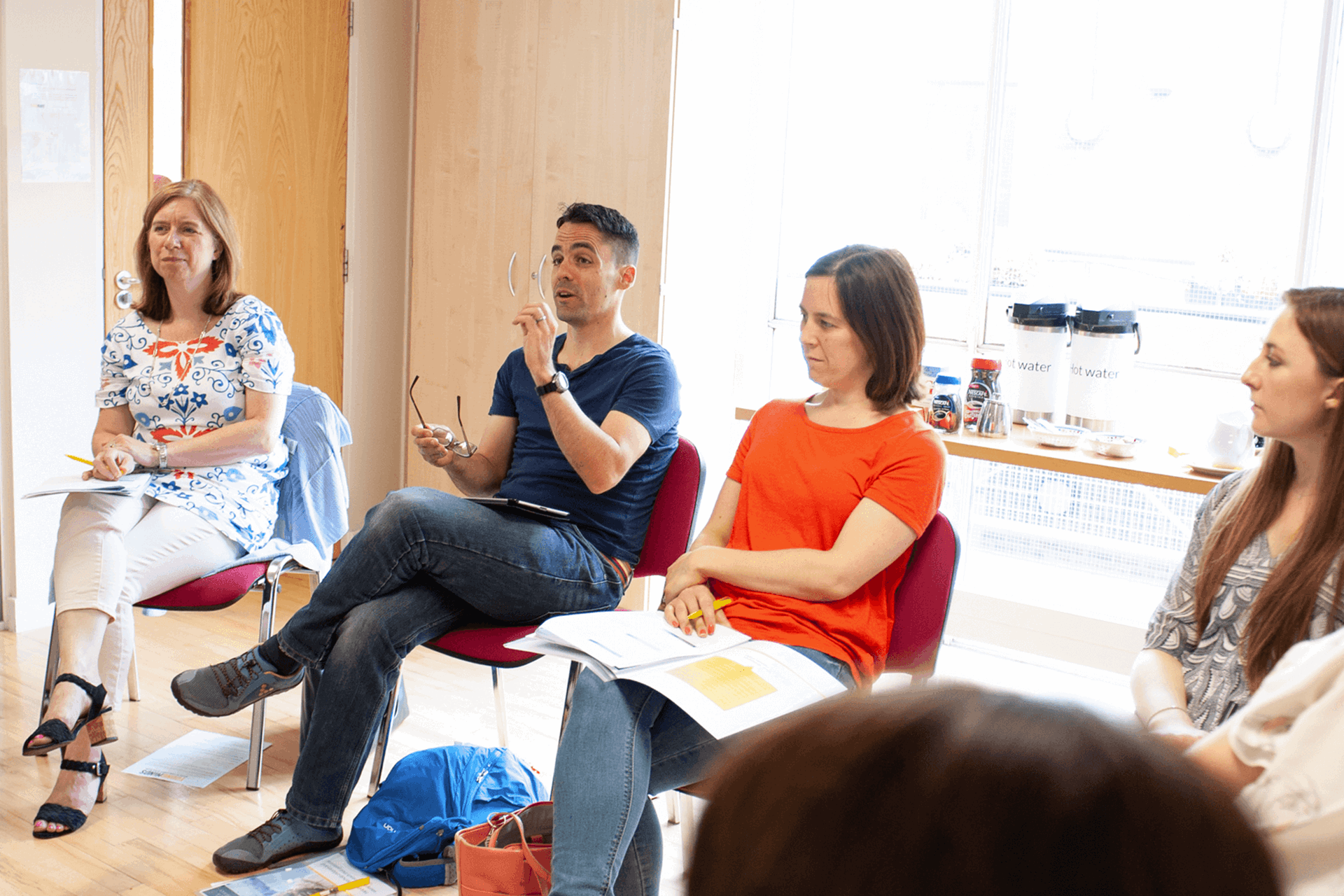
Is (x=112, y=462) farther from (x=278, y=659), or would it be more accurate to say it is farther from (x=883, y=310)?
(x=883, y=310)

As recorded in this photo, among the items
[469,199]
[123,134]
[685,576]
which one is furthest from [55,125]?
[685,576]

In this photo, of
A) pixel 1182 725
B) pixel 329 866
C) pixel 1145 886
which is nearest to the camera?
pixel 1145 886

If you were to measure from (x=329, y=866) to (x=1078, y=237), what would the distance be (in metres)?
2.58

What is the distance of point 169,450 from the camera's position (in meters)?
2.50

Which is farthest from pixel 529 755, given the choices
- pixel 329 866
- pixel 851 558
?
pixel 851 558

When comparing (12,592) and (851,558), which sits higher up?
(851,558)

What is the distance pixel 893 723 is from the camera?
0.32 meters

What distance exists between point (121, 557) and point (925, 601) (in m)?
1.61

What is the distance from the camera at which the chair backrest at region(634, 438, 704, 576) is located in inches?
88.8

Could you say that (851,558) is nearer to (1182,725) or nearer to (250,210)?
(1182,725)

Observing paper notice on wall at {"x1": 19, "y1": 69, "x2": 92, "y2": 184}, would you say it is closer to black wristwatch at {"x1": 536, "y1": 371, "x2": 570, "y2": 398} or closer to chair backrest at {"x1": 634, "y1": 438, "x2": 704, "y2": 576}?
black wristwatch at {"x1": 536, "y1": 371, "x2": 570, "y2": 398}

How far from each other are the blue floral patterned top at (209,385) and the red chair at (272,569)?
0.24 ft

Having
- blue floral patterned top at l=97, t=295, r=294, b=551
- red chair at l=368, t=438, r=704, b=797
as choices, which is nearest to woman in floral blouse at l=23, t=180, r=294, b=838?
blue floral patterned top at l=97, t=295, r=294, b=551

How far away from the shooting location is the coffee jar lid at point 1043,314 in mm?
2812
